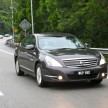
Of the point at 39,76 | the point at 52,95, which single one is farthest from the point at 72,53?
the point at 52,95

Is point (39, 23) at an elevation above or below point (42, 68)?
below

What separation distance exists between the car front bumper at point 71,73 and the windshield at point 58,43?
135cm

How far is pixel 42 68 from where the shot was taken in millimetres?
11438

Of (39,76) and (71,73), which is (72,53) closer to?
(71,73)

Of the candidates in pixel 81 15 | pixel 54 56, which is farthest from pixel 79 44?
pixel 81 15

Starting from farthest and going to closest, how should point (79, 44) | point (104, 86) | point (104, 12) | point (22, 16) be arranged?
point (22, 16)
point (104, 12)
point (79, 44)
point (104, 86)

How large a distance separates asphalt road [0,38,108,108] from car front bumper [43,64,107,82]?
0.99 ft

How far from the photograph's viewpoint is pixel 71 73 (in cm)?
1095

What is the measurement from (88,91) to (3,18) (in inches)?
5438

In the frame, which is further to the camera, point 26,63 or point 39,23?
point 39,23

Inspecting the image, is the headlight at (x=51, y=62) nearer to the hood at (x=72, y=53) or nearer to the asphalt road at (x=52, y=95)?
the hood at (x=72, y=53)

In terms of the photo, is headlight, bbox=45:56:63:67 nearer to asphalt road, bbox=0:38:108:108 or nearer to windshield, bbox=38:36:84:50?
asphalt road, bbox=0:38:108:108

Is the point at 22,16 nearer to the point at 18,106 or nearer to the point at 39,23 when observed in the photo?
the point at 39,23

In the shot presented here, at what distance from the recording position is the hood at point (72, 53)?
11.3m
